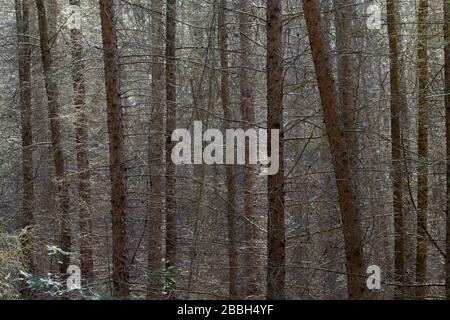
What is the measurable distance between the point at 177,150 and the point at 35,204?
4146 mm

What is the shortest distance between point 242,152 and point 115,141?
14.5 feet

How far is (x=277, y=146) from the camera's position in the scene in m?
7.46

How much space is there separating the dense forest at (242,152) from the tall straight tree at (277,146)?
0.02 metres

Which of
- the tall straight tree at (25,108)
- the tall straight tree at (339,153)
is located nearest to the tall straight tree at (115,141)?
the tall straight tree at (339,153)

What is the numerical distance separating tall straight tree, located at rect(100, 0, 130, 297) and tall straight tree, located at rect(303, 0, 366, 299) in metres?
2.66

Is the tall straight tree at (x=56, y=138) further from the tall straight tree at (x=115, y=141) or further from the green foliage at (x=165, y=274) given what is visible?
the green foliage at (x=165, y=274)

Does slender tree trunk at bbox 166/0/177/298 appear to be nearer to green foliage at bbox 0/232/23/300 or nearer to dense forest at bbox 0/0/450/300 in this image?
dense forest at bbox 0/0/450/300

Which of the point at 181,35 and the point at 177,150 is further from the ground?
the point at 181,35

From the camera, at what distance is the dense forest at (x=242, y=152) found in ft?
24.6

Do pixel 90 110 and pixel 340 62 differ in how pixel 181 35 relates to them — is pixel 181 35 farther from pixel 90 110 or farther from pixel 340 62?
pixel 340 62

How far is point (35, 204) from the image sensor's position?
13711 mm

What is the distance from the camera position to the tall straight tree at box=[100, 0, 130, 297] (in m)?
7.94
